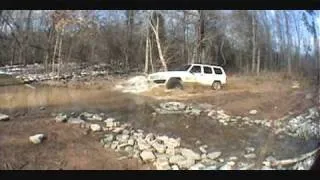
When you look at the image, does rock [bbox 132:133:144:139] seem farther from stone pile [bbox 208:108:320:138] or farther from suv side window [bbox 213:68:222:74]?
suv side window [bbox 213:68:222:74]

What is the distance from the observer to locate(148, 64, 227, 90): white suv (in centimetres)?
347

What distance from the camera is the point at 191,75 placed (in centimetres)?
348

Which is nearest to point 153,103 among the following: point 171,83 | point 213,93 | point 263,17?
point 171,83

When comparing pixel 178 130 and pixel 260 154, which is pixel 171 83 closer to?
pixel 178 130

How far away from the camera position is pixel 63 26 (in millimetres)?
3436

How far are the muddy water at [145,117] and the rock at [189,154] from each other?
38mm

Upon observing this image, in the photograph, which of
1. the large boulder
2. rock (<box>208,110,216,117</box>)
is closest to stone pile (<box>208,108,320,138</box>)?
rock (<box>208,110,216,117</box>)

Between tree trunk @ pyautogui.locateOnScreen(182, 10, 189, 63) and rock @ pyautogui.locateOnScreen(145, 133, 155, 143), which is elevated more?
tree trunk @ pyautogui.locateOnScreen(182, 10, 189, 63)

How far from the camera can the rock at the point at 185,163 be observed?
3316 mm

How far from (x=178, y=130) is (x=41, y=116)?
0.88m

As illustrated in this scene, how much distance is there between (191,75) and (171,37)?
0.28m

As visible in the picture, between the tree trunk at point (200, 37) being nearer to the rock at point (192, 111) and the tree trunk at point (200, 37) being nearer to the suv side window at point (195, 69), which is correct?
the suv side window at point (195, 69)

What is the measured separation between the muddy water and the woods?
19cm

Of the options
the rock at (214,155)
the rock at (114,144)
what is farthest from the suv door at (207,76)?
the rock at (114,144)
